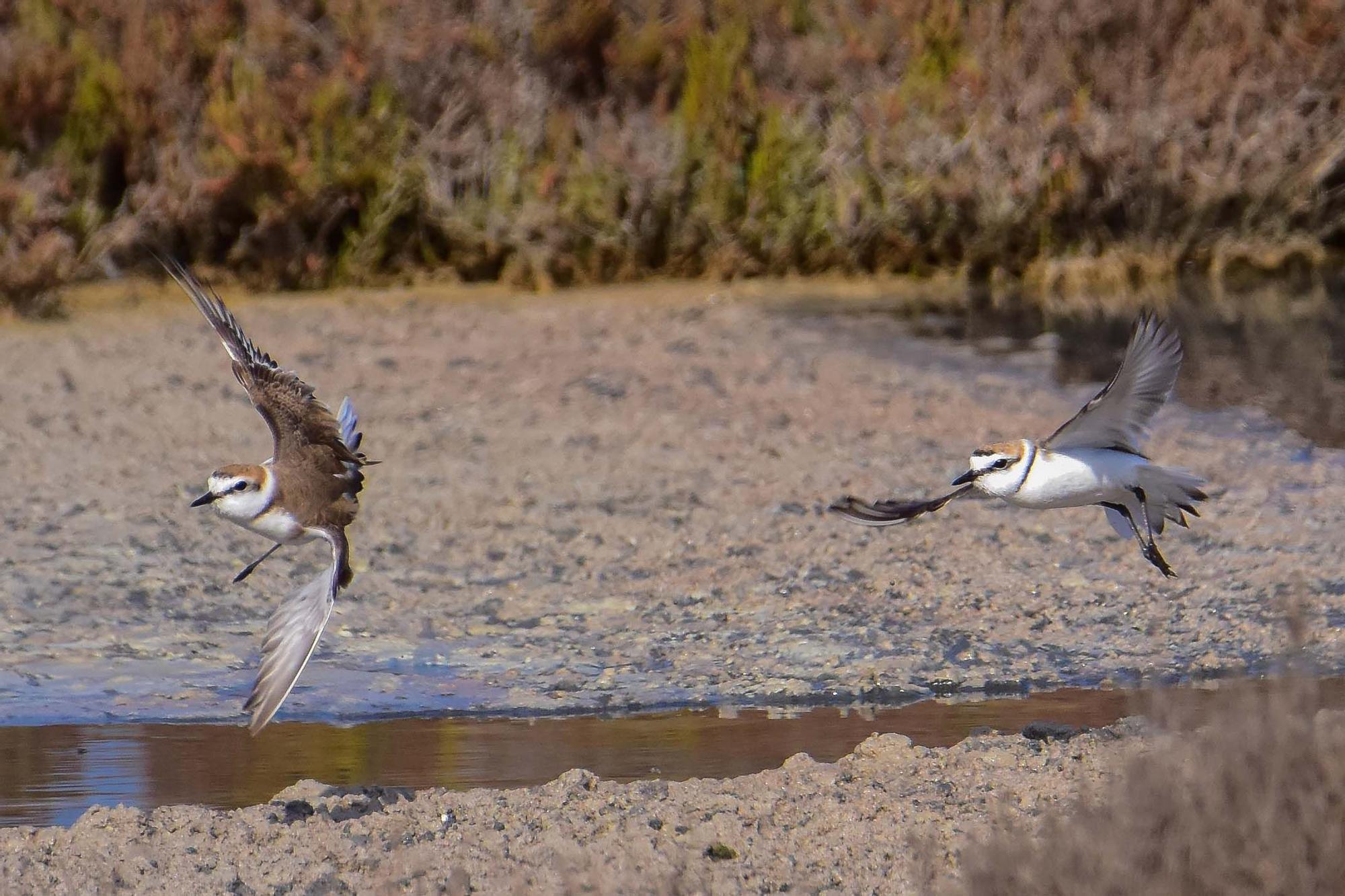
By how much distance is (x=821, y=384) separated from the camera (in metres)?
10.7

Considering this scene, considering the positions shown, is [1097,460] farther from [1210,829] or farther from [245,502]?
[245,502]

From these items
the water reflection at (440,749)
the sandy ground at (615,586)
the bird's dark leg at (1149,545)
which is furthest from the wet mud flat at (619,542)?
the bird's dark leg at (1149,545)

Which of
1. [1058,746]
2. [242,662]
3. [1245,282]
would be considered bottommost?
[1245,282]

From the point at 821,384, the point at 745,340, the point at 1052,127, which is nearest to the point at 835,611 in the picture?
the point at 821,384

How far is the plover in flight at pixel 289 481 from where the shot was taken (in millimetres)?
5148

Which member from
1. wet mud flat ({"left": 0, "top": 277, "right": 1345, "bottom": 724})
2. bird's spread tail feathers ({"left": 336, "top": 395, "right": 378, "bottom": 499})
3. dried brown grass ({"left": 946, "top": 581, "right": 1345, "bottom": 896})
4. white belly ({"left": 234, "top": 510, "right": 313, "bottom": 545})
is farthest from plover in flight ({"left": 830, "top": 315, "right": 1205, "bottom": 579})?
dried brown grass ({"left": 946, "top": 581, "right": 1345, "bottom": 896})

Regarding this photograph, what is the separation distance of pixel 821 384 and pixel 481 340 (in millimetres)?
2219

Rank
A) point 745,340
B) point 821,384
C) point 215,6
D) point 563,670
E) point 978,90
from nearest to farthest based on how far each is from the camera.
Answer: point 563,670 → point 821,384 → point 745,340 → point 215,6 → point 978,90

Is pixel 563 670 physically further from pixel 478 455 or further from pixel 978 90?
pixel 978 90

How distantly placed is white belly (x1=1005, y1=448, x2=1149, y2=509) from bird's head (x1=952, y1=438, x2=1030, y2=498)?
0.04 m

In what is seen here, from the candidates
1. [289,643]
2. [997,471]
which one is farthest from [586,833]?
[997,471]

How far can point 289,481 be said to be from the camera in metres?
5.59

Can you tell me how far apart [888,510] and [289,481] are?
1.67 m

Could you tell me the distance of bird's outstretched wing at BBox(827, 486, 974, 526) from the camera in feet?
18.9
